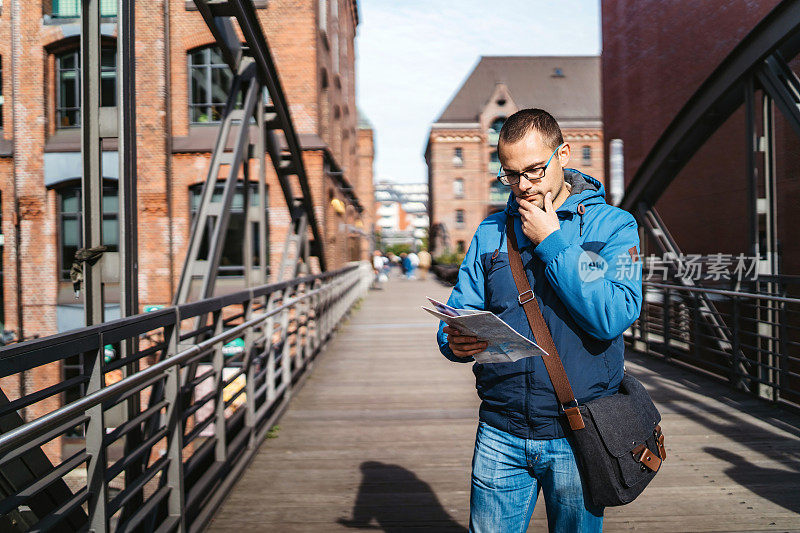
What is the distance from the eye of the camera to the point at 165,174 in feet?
53.6

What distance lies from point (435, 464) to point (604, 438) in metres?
2.62

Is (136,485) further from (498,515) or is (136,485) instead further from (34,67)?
(34,67)

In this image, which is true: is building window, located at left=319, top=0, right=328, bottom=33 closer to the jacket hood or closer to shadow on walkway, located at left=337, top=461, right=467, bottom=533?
shadow on walkway, located at left=337, top=461, right=467, bottom=533

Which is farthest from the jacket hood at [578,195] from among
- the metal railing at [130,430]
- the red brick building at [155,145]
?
the red brick building at [155,145]

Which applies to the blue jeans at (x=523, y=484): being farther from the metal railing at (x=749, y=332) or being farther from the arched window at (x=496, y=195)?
the arched window at (x=496, y=195)

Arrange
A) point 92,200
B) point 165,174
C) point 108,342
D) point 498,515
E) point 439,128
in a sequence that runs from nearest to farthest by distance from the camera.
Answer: point 498,515 < point 108,342 < point 92,200 < point 165,174 < point 439,128

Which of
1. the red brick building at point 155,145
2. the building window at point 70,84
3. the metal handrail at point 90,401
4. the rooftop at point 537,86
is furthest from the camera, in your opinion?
the rooftop at point 537,86

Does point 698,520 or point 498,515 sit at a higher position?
point 498,515

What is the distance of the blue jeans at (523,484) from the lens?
1716mm

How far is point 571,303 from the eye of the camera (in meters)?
1.59

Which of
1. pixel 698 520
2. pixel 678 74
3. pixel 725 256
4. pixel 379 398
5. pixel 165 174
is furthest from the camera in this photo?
pixel 165 174

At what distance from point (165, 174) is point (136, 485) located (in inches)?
596

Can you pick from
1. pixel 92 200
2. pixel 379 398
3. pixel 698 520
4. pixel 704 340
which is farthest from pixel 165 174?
pixel 698 520

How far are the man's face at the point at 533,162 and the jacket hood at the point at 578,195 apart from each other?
0.20ft
